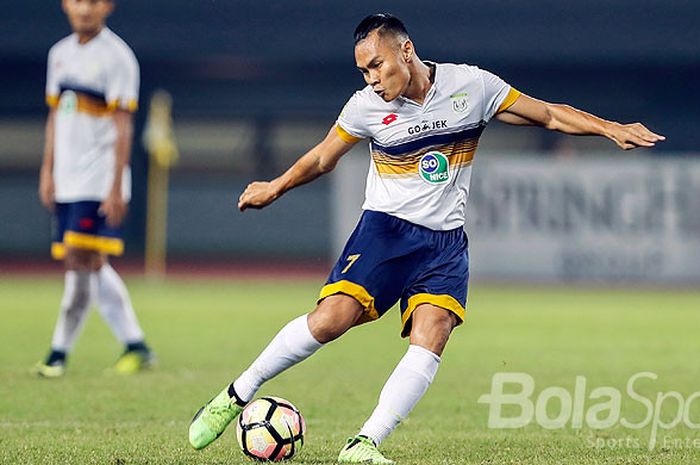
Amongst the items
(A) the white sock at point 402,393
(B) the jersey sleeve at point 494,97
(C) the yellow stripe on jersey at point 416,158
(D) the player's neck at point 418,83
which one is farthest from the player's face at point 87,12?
(A) the white sock at point 402,393

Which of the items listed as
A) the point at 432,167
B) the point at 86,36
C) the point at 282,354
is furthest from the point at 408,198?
the point at 86,36

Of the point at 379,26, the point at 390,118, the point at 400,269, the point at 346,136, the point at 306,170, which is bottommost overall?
the point at 400,269

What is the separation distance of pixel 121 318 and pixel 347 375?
1.86m

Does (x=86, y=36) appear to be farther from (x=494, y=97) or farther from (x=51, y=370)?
(x=494, y=97)

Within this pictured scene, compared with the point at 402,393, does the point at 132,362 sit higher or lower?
lower

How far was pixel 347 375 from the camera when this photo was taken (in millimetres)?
11367

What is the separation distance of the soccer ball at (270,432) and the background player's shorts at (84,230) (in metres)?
4.27

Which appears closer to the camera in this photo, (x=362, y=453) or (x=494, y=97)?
(x=362, y=453)

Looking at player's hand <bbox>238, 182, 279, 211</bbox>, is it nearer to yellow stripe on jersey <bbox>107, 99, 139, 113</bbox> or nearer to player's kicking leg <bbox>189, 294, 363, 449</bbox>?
player's kicking leg <bbox>189, 294, 363, 449</bbox>

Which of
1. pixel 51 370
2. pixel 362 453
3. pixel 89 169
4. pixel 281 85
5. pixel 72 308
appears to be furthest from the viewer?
pixel 281 85

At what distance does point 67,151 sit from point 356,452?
5327 millimetres

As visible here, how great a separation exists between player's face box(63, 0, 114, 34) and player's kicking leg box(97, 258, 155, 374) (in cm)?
186

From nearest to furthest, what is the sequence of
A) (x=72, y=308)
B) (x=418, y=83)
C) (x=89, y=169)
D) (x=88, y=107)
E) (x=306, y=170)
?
(x=418, y=83), (x=306, y=170), (x=72, y=308), (x=89, y=169), (x=88, y=107)

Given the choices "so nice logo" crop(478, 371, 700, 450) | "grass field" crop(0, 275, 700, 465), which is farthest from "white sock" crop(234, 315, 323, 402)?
"so nice logo" crop(478, 371, 700, 450)
